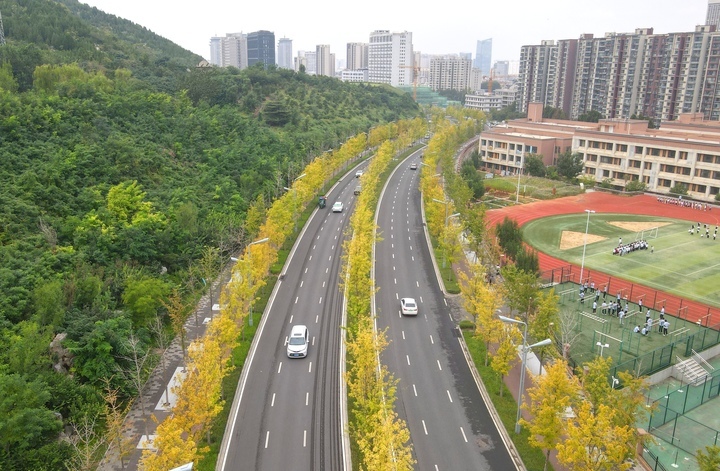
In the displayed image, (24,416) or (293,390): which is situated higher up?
(24,416)

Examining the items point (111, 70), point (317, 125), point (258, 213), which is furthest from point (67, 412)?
point (317, 125)

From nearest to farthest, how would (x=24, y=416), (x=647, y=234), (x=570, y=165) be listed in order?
(x=24, y=416), (x=647, y=234), (x=570, y=165)

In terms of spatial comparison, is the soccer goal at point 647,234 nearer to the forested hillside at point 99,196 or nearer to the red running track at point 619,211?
the red running track at point 619,211

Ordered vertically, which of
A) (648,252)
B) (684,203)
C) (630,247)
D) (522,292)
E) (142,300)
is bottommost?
(648,252)

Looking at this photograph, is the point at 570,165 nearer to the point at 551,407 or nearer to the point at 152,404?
the point at 551,407

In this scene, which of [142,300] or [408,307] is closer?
[142,300]

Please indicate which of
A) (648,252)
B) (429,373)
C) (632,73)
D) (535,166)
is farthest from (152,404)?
(632,73)
